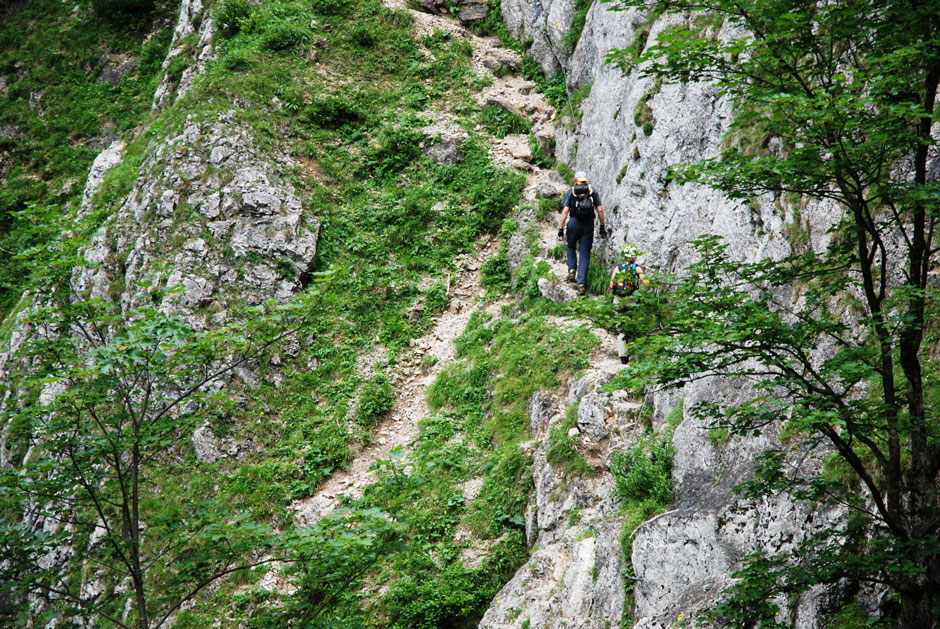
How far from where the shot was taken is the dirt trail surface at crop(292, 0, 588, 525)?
12375 mm

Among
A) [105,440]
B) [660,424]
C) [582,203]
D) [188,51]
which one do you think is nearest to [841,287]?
[660,424]

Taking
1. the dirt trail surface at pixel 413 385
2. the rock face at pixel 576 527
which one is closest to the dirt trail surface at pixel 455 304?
the dirt trail surface at pixel 413 385

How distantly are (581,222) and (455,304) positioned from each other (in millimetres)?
3781

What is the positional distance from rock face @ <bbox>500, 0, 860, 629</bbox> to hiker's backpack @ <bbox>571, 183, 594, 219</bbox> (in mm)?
705

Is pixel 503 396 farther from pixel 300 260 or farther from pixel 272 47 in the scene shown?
pixel 272 47

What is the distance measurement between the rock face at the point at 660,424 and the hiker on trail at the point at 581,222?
508 millimetres

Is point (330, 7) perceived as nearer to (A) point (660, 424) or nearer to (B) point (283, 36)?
(B) point (283, 36)

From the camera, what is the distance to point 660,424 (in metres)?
9.57

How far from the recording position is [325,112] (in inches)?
756

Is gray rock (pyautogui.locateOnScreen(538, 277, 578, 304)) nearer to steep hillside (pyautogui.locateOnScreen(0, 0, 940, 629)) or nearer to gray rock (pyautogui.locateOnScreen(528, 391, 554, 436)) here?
steep hillside (pyautogui.locateOnScreen(0, 0, 940, 629))

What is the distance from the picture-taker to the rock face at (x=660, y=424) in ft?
22.1

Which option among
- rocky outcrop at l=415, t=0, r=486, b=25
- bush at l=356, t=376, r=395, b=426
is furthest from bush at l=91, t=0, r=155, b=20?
bush at l=356, t=376, r=395, b=426

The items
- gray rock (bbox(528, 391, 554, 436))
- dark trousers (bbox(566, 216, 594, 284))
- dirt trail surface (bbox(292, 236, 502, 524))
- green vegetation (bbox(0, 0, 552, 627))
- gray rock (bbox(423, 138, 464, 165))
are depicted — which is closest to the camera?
green vegetation (bbox(0, 0, 552, 627))

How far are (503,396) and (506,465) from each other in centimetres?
169
